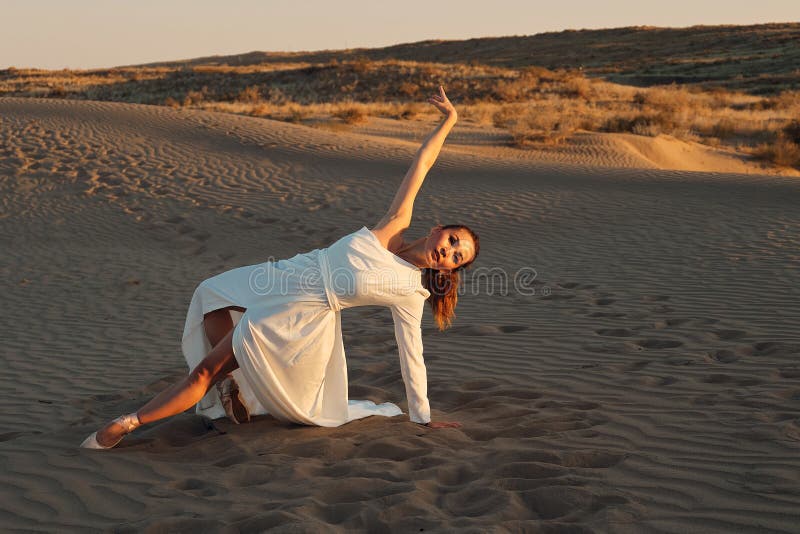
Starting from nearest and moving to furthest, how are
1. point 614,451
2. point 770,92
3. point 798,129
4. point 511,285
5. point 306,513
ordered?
1. point 306,513
2. point 614,451
3. point 511,285
4. point 798,129
5. point 770,92

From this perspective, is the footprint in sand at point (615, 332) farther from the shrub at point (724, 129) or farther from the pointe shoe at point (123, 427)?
the shrub at point (724, 129)

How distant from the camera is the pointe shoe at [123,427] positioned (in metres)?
3.87

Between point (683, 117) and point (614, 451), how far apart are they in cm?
2342

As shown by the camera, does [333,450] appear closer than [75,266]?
Yes

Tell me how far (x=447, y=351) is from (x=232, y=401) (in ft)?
7.99

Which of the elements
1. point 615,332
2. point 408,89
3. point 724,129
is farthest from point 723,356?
point 408,89

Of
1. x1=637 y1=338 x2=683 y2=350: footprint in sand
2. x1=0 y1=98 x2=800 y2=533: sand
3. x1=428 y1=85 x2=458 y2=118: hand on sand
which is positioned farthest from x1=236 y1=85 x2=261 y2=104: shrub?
x1=428 y1=85 x2=458 y2=118: hand on sand

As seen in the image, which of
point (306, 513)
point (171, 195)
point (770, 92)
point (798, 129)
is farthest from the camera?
point (770, 92)

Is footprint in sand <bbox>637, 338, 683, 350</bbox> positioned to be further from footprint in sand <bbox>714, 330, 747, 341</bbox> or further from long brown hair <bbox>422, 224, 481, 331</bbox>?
long brown hair <bbox>422, 224, 481, 331</bbox>

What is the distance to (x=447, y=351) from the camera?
6426 millimetres

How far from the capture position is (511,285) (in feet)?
29.8

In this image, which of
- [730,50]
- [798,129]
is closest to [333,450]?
[798,129]

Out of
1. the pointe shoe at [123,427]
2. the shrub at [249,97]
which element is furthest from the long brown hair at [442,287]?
the shrub at [249,97]

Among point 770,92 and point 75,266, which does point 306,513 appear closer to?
point 75,266
